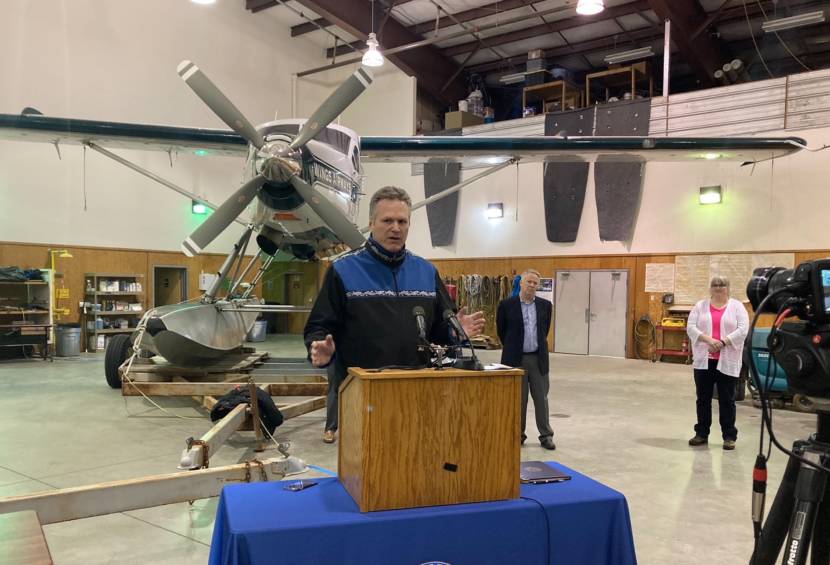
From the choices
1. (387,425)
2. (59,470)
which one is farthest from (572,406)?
(387,425)

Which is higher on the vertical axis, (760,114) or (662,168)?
(760,114)

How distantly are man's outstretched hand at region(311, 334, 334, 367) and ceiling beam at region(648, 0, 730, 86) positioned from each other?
1279 cm

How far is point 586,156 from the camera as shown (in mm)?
9461

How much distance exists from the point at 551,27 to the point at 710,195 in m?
6.18

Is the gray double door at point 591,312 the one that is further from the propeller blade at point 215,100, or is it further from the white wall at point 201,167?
the propeller blade at point 215,100

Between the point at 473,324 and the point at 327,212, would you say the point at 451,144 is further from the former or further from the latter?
the point at 473,324

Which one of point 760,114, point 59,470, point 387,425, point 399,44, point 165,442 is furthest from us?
A: point 399,44

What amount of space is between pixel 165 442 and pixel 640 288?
1047cm

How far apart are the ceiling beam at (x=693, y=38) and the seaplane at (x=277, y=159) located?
457cm

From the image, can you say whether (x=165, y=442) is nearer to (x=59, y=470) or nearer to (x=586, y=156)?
(x=59, y=470)

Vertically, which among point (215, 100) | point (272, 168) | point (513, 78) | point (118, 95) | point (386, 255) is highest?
point (513, 78)

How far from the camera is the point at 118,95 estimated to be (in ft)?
43.4

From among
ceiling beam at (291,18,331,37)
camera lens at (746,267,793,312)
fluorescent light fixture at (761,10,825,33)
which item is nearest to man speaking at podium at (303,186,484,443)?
camera lens at (746,267,793,312)

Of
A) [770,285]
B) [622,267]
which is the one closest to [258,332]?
[622,267]
